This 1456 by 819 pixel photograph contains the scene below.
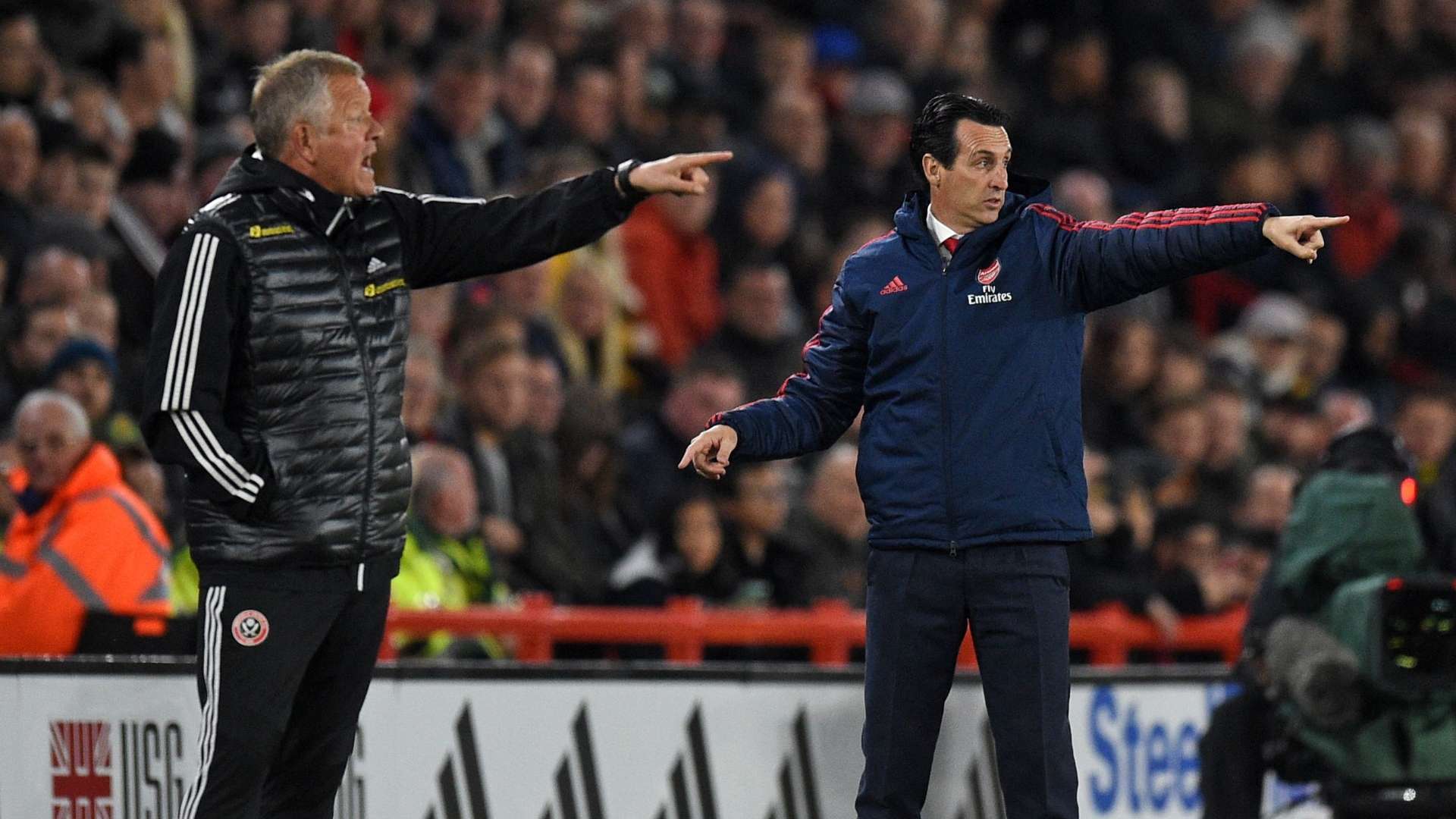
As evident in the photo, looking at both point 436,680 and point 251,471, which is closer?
point 251,471

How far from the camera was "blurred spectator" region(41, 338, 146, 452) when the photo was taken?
7.71 metres

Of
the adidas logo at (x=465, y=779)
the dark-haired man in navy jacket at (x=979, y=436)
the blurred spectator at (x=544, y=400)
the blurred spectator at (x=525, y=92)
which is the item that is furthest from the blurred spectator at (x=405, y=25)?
the dark-haired man in navy jacket at (x=979, y=436)

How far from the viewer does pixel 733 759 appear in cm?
720

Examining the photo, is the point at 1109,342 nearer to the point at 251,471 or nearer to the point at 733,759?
the point at 733,759

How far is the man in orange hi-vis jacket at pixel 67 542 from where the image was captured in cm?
672

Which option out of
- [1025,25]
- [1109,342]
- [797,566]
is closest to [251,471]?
[797,566]

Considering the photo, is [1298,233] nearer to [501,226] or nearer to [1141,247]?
[1141,247]

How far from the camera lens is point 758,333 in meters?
11.0

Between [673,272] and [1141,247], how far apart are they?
6421mm

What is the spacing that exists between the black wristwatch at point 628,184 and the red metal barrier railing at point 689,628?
217 centimetres

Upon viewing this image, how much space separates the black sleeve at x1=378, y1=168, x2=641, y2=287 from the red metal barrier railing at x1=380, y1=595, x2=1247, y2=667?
2.02 m

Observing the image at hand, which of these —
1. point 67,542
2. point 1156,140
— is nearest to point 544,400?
point 67,542

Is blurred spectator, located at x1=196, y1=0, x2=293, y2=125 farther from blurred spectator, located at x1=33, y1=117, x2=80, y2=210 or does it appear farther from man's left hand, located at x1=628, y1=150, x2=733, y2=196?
man's left hand, located at x1=628, y1=150, x2=733, y2=196

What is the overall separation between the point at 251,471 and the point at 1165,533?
6.29 m
